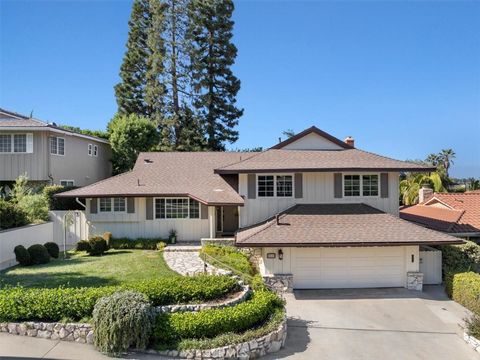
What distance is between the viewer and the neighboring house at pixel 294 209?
46.9 ft

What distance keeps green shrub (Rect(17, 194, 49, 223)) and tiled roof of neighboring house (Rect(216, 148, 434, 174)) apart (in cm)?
938

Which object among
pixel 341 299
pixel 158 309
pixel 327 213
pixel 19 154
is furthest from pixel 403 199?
pixel 19 154

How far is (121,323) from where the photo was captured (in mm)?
8539

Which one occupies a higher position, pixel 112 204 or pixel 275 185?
pixel 275 185

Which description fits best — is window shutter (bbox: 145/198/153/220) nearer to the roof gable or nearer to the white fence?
the white fence

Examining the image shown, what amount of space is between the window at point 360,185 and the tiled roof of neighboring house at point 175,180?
525 centimetres

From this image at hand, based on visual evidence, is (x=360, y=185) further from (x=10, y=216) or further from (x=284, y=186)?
(x=10, y=216)

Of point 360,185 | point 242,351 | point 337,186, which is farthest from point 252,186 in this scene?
point 242,351

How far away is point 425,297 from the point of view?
44.4 feet

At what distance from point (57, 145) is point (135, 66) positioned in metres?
19.9

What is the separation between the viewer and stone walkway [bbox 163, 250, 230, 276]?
13.3 metres

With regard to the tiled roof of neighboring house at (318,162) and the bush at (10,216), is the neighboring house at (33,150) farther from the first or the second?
the tiled roof of neighboring house at (318,162)

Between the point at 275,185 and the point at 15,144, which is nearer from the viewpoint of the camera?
the point at 275,185

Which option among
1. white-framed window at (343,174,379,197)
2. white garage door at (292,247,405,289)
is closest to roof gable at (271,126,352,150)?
white-framed window at (343,174,379,197)
